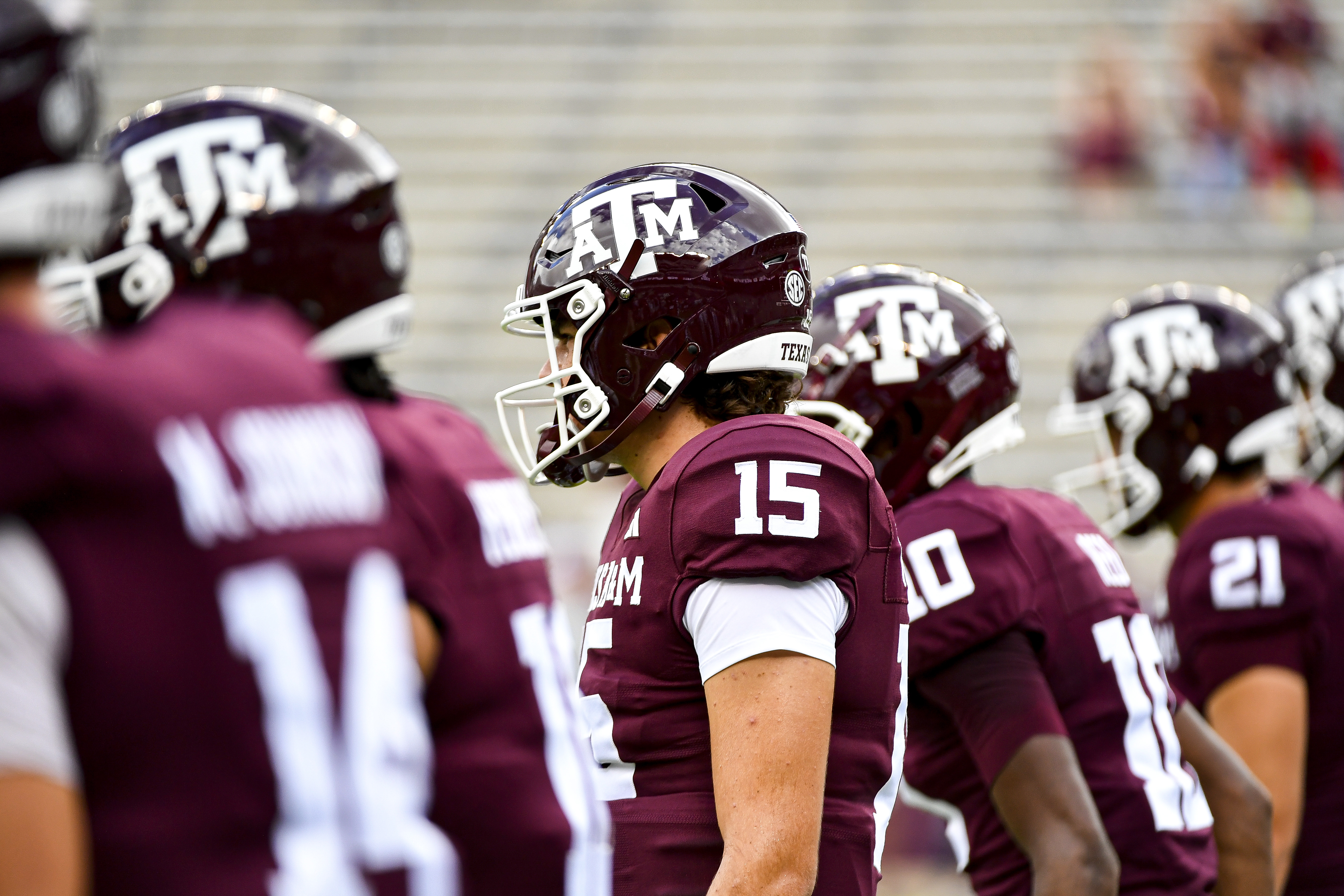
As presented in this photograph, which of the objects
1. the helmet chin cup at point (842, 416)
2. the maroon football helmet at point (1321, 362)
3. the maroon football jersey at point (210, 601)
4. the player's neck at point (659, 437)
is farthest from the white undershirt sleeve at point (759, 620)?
the maroon football helmet at point (1321, 362)

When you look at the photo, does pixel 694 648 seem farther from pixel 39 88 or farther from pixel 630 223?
pixel 39 88

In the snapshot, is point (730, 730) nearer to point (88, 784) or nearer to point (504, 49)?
point (88, 784)

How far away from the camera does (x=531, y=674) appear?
199 centimetres

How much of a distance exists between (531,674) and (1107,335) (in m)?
2.40

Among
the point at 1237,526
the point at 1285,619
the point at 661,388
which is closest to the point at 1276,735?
the point at 1285,619

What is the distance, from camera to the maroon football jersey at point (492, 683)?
6.15 ft

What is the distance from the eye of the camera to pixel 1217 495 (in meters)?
3.91

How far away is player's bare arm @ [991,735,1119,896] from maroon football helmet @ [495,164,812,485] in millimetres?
764

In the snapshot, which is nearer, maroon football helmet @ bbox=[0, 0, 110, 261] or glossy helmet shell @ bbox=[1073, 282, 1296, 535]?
maroon football helmet @ bbox=[0, 0, 110, 261]

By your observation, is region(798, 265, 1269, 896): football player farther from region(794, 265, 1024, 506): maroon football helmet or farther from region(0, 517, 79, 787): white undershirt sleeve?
region(0, 517, 79, 787): white undershirt sleeve

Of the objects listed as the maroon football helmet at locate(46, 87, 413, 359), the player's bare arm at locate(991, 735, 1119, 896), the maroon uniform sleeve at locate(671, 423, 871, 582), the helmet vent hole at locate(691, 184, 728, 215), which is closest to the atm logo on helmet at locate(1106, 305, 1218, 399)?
the player's bare arm at locate(991, 735, 1119, 896)

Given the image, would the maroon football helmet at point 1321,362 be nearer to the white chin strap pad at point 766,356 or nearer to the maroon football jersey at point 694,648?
the white chin strap pad at point 766,356

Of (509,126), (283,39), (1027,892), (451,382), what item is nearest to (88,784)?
(1027,892)

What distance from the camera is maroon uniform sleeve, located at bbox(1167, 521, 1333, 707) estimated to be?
3.47 meters
